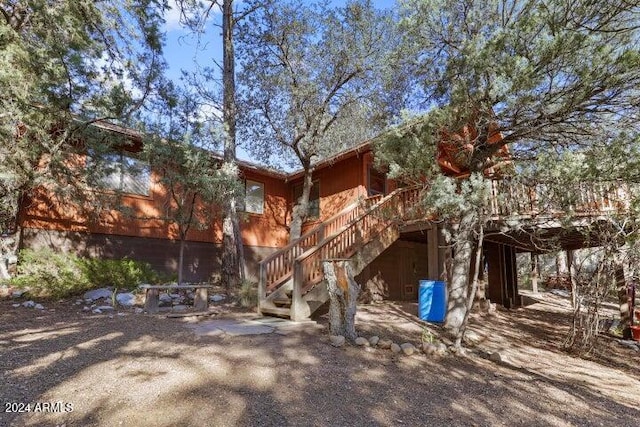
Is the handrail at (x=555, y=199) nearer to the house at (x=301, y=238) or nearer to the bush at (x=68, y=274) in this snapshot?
the house at (x=301, y=238)

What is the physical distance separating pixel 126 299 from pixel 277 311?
3.36 metres

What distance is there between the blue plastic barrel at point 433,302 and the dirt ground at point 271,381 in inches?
67.6

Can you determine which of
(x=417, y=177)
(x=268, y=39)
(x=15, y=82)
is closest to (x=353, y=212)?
(x=417, y=177)

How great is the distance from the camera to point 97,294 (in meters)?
8.09

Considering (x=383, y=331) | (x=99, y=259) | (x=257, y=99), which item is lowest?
(x=383, y=331)

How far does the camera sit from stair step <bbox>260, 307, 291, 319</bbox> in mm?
6923

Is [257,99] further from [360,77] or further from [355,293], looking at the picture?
[355,293]

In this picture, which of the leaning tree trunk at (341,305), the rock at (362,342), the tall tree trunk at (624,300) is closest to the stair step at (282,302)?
the leaning tree trunk at (341,305)

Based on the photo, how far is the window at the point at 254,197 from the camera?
42.2 feet

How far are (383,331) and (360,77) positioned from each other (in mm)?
7278

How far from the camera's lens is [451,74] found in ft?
21.7

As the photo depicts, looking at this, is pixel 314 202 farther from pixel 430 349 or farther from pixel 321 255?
pixel 430 349

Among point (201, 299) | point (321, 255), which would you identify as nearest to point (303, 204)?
point (321, 255)

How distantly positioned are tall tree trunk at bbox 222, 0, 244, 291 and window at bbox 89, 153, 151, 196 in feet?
7.36
